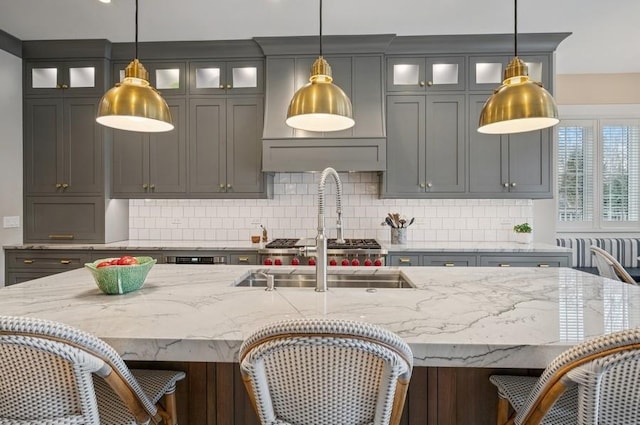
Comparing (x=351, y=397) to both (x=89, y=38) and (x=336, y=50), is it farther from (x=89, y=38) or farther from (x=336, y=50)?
(x=89, y=38)

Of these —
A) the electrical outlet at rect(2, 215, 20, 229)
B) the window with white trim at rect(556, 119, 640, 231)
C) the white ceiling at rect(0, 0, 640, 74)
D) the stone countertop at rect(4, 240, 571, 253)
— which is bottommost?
the stone countertop at rect(4, 240, 571, 253)

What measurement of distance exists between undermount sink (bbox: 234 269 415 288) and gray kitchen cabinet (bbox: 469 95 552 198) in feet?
6.33

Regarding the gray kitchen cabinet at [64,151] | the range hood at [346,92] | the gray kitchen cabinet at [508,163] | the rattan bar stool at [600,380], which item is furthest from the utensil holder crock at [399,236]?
the gray kitchen cabinet at [64,151]

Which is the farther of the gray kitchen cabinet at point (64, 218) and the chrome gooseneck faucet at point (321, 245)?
the gray kitchen cabinet at point (64, 218)

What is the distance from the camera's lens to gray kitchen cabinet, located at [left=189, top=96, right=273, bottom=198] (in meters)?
3.57

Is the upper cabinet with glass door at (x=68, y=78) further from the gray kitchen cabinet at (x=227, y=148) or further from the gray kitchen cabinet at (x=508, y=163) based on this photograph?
the gray kitchen cabinet at (x=508, y=163)

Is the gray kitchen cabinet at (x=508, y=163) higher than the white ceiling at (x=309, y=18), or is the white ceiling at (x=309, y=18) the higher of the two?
the white ceiling at (x=309, y=18)

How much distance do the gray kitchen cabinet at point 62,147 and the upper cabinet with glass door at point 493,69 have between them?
→ 3.57 metres

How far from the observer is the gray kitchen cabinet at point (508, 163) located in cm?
345

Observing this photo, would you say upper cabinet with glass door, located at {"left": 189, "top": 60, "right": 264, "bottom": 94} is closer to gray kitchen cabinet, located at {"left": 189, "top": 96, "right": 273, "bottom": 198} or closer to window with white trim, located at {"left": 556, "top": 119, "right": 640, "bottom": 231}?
gray kitchen cabinet, located at {"left": 189, "top": 96, "right": 273, "bottom": 198}

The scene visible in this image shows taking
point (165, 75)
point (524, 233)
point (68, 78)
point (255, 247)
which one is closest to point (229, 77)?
point (165, 75)

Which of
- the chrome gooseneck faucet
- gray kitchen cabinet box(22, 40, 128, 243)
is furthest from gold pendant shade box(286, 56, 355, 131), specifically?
gray kitchen cabinet box(22, 40, 128, 243)

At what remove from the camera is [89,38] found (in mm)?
3451

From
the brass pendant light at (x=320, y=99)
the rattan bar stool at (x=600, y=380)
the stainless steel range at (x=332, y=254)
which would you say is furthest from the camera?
the stainless steel range at (x=332, y=254)
